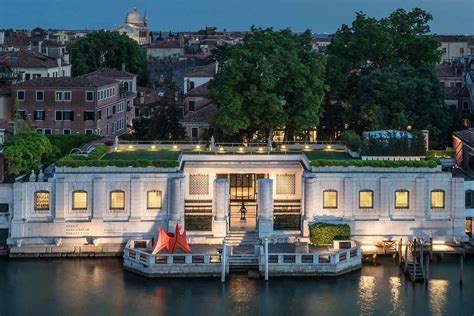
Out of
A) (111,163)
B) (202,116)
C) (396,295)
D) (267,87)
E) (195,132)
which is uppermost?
(267,87)

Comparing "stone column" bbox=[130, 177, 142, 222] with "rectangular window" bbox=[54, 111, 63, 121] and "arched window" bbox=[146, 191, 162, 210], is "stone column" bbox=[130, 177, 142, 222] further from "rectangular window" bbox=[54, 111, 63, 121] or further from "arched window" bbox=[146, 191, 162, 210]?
"rectangular window" bbox=[54, 111, 63, 121]

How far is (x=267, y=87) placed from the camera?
59.4m

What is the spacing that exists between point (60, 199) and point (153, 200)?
4.46 metres

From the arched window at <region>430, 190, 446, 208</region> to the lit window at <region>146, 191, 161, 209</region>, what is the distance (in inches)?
526

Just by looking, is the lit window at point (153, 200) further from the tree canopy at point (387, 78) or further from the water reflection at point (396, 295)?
the tree canopy at point (387, 78)

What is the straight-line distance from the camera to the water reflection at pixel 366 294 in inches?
1639

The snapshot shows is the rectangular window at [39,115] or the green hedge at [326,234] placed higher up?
the rectangular window at [39,115]

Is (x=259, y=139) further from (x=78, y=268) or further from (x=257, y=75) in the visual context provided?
(x=78, y=268)

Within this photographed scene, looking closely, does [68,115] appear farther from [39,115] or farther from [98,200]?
[98,200]

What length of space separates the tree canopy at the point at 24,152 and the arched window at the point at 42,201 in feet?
12.4

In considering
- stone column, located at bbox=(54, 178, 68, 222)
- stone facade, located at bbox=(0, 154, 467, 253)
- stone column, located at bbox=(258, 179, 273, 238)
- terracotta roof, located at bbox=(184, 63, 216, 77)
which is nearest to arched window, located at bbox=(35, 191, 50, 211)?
stone facade, located at bbox=(0, 154, 467, 253)

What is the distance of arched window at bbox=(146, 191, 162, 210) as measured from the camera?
50219mm

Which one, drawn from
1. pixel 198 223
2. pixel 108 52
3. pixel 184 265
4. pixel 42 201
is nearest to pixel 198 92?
pixel 198 223

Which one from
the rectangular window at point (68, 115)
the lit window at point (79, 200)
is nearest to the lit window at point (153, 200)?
the lit window at point (79, 200)
